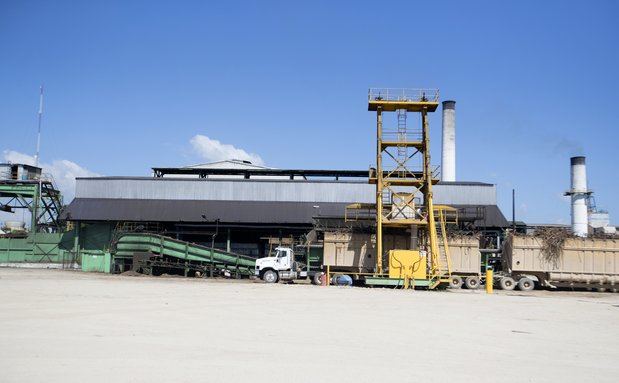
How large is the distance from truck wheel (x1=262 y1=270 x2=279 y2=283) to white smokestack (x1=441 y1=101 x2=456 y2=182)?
22.8 meters

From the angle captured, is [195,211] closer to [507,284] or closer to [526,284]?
[507,284]

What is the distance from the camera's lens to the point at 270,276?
34.4 meters

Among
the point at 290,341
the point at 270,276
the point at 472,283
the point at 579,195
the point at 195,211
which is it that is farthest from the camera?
the point at 195,211

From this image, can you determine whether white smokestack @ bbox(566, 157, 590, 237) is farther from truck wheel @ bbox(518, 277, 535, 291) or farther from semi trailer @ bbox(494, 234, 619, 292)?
truck wheel @ bbox(518, 277, 535, 291)

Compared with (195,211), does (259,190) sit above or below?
above

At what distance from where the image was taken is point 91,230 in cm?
4659

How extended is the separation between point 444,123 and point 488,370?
44.0m

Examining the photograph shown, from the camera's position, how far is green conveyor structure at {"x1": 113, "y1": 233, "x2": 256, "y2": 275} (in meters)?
37.5

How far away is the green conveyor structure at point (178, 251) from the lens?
123 ft

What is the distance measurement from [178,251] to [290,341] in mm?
27113

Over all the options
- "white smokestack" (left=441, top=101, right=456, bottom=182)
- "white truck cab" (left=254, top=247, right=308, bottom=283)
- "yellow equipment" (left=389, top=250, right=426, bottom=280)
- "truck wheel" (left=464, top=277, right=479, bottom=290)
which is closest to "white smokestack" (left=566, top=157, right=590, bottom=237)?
"white smokestack" (left=441, top=101, right=456, bottom=182)

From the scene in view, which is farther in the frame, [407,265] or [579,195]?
[579,195]

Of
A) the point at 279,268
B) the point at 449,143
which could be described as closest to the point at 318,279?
the point at 279,268

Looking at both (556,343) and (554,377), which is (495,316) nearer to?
(556,343)
